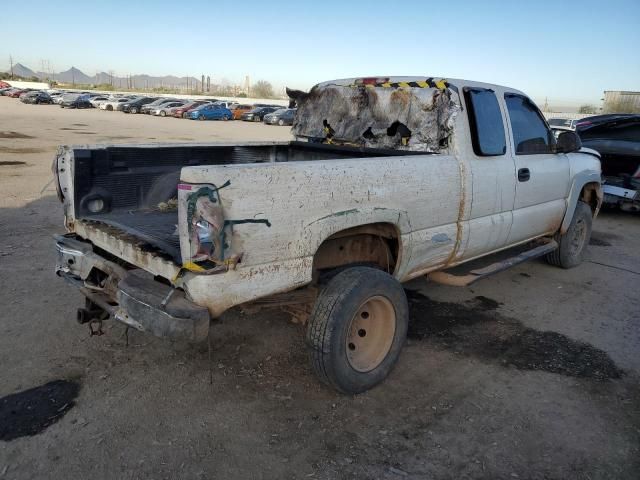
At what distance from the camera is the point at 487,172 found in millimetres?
4117

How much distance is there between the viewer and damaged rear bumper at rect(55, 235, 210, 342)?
2.61 meters

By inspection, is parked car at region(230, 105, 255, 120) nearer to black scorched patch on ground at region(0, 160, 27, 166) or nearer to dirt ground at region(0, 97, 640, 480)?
black scorched patch on ground at region(0, 160, 27, 166)

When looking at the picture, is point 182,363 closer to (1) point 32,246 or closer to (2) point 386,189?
(2) point 386,189

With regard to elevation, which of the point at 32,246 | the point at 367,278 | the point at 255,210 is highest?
the point at 255,210

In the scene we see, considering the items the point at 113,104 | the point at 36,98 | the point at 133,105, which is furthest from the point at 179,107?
the point at 36,98

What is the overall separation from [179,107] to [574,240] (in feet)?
133

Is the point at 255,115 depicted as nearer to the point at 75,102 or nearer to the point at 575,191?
the point at 75,102

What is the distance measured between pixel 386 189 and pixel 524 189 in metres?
1.97

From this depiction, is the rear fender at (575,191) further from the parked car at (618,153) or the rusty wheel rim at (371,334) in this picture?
the rusty wheel rim at (371,334)

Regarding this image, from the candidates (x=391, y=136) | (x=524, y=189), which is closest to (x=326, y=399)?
(x=391, y=136)

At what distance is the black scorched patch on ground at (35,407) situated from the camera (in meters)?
2.85

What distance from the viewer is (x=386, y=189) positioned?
10.8 feet

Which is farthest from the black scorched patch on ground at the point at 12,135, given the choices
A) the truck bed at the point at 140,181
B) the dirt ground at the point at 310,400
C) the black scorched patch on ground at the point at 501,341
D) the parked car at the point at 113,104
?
the parked car at the point at 113,104

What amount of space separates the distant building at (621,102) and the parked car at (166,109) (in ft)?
117
